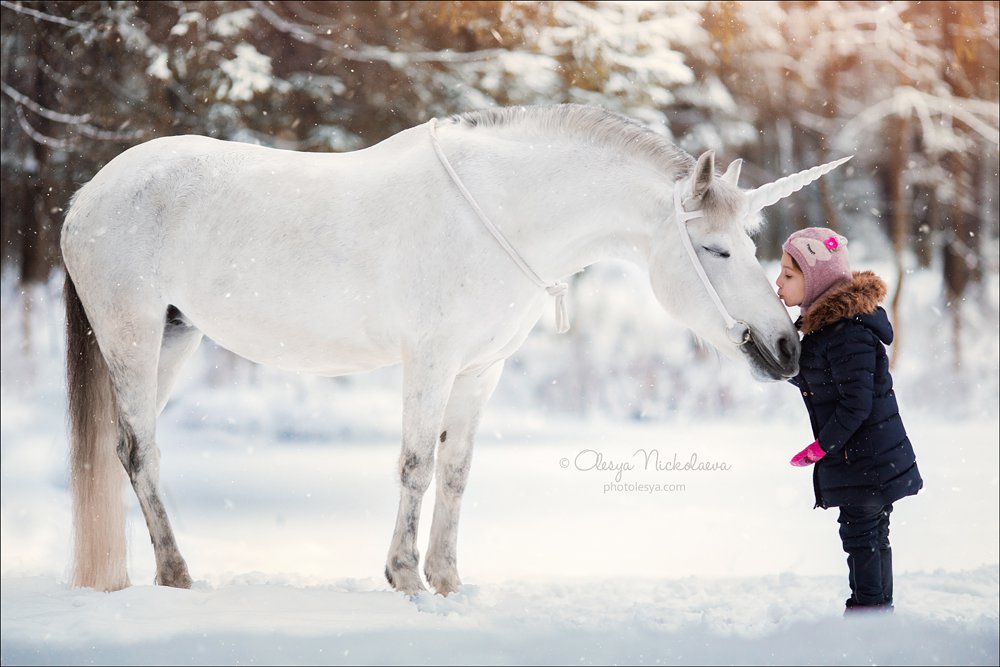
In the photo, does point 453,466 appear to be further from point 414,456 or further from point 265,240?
point 265,240

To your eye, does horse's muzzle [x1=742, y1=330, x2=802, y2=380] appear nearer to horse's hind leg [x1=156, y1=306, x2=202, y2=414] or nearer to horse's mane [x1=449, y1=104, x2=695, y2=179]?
horse's mane [x1=449, y1=104, x2=695, y2=179]

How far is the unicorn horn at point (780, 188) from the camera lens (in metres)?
2.30

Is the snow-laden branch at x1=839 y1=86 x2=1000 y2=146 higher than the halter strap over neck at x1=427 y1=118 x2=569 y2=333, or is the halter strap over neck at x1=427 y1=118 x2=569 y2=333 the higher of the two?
the snow-laden branch at x1=839 y1=86 x2=1000 y2=146

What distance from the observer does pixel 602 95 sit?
4.57 metres

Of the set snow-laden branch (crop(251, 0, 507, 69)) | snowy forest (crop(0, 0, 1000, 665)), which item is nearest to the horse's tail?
snowy forest (crop(0, 0, 1000, 665))

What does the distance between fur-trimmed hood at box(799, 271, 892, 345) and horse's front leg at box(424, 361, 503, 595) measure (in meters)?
0.91

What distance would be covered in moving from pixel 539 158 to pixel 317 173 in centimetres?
69

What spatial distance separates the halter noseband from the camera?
224 centimetres

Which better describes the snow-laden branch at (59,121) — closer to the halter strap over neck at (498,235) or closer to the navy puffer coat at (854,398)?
the halter strap over neck at (498,235)

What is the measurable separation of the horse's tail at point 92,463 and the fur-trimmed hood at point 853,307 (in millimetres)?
2114

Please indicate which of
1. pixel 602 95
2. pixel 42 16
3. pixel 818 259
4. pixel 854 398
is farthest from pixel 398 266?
pixel 42 16

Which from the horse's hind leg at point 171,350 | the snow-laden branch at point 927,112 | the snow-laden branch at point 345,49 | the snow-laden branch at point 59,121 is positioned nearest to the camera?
the horse's hind leg at point 171,350

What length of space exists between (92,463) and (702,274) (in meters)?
1.95

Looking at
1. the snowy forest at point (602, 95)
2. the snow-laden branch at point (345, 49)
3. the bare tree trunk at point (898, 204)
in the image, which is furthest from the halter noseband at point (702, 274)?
the bare tree trunk at point (898, 204)
